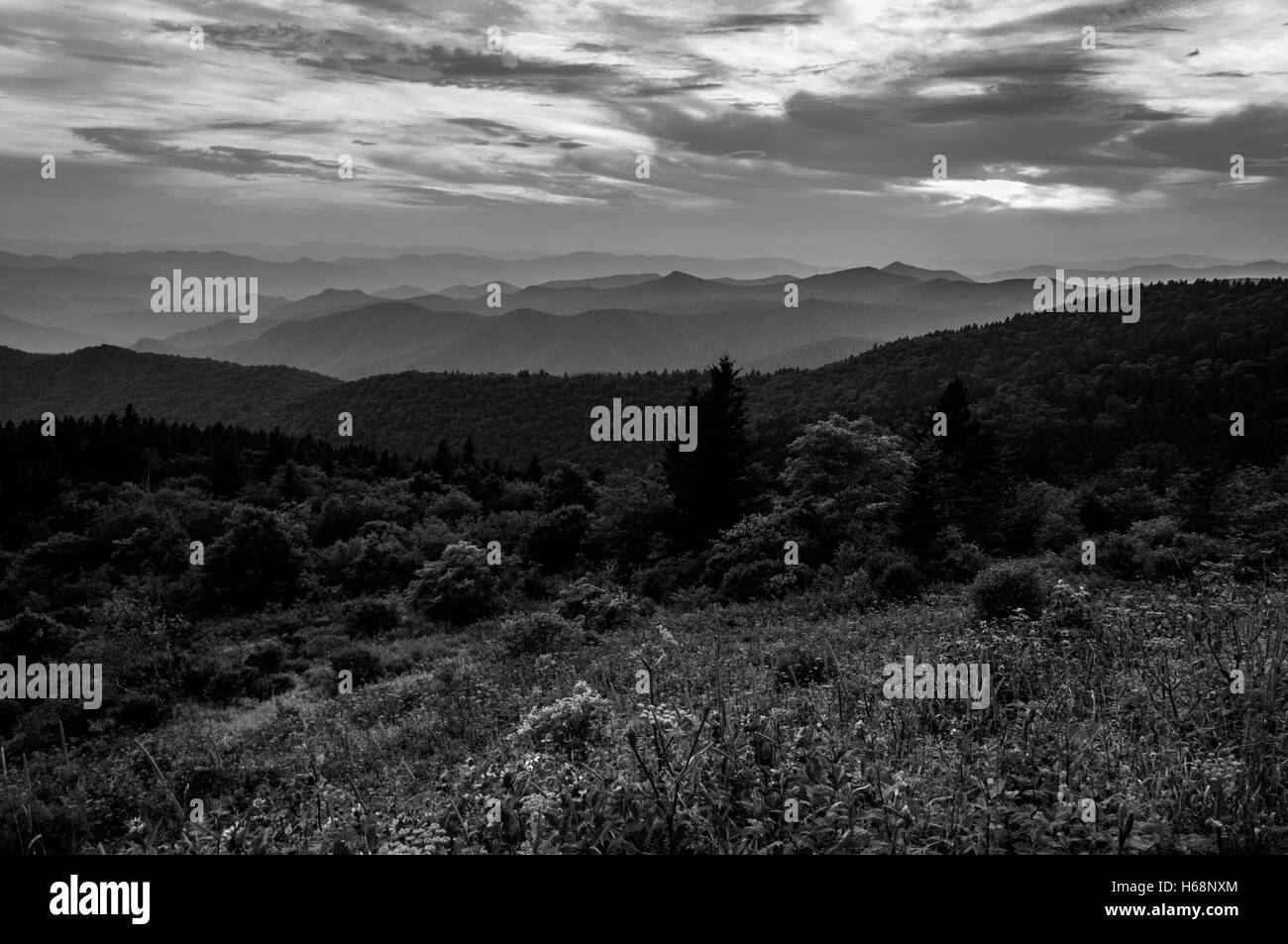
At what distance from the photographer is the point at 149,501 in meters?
40.8

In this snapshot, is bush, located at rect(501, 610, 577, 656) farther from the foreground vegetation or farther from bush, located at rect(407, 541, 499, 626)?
bush, located at rect(407, 541, 499, 626)

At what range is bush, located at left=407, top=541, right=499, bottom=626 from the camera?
2912 cm

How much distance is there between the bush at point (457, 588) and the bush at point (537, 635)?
10.4 meters

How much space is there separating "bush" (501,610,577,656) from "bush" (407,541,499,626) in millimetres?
10369

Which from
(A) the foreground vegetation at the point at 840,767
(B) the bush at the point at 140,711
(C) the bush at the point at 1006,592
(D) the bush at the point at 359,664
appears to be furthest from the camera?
(D) the bush at the point at 359,664

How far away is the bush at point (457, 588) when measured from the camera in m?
29.1

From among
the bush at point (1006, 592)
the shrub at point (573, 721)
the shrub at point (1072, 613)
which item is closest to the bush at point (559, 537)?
the bush at point (1006, 592)

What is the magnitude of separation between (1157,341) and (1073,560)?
69.8 meters

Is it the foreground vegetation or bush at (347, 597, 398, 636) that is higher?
the foreground vegetation

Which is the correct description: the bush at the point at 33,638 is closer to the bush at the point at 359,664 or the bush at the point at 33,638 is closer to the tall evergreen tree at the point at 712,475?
the bush at the point at 359,664

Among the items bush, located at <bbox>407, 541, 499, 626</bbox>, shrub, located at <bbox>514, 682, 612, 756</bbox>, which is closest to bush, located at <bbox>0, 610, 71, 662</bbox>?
bush, located at <bbox>407, 541, 499, 626</bbox>

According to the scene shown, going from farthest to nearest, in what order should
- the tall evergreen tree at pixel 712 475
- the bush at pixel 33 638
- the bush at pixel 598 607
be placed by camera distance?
the tall evergreen tree at pixel 712 475
the bush at pixel 33 638
the bush at pixel 598 607

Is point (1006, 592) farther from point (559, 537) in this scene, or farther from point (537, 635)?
point (559, 537)

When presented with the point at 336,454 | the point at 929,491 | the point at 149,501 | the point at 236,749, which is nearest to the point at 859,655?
the point at 236,749
